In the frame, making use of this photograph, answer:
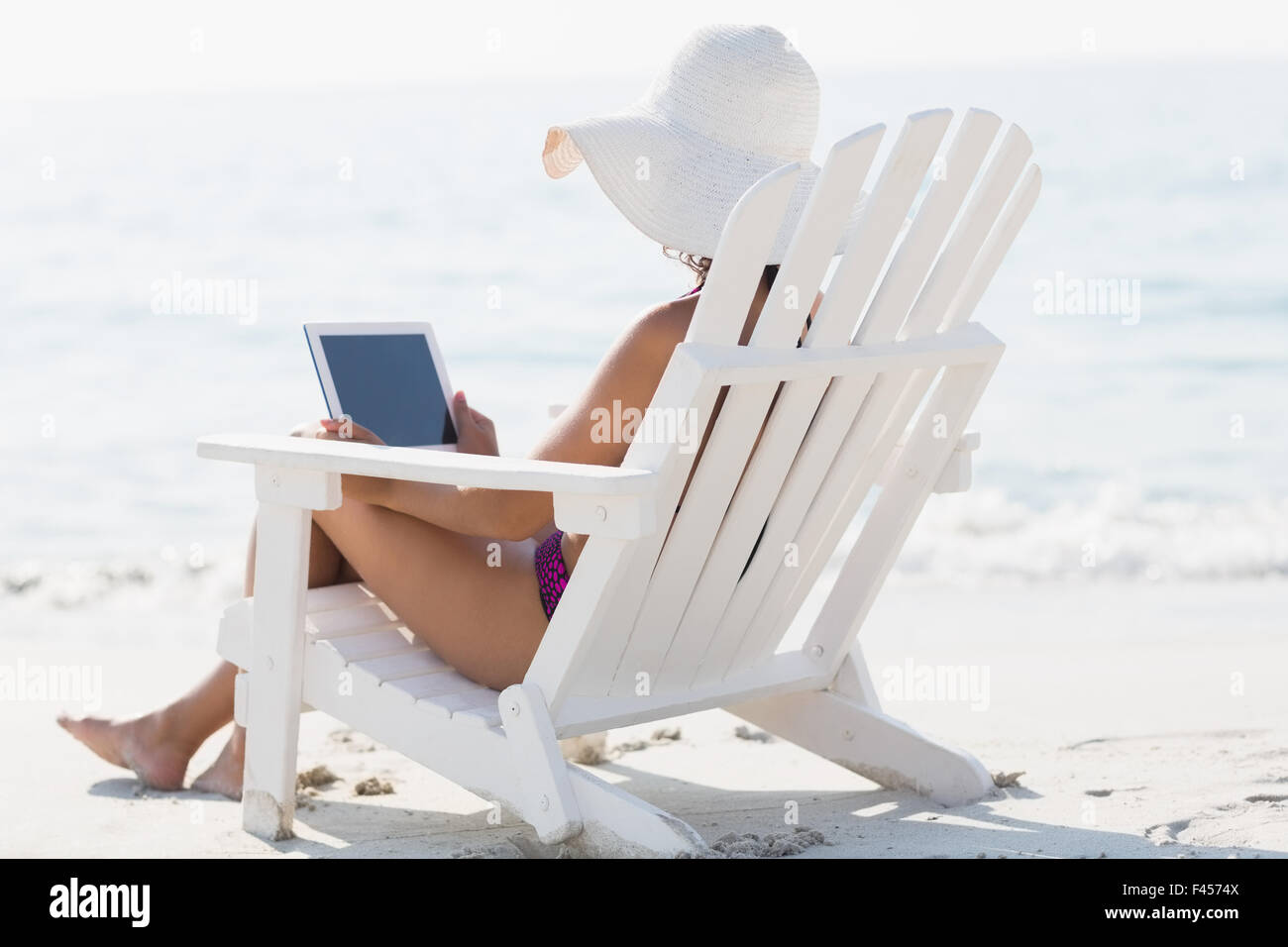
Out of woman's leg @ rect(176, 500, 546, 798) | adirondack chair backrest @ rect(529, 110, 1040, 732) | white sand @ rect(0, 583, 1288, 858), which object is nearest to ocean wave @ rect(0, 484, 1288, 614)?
white sand @ rect(0, 583, 1288, 858)

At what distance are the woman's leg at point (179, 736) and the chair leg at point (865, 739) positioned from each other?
41.0 inches

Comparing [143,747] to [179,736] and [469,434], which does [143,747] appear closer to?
[179,736]

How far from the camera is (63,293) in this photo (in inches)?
542

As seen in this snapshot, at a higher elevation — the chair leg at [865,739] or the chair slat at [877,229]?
the chair slat at [877,229]

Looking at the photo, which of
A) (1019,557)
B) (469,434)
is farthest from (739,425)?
(1019,557)

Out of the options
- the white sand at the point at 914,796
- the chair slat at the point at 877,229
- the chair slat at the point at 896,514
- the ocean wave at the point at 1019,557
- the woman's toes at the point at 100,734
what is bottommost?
the white sand at the point at 914,796

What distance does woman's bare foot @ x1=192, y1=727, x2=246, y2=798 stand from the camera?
10.1ft

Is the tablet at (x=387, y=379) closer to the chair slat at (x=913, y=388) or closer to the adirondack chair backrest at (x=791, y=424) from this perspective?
the adirondack chair backrest at (x=791, y=424)

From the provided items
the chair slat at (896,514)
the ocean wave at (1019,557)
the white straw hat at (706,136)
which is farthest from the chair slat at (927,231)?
the ocean wave at (1019,557)

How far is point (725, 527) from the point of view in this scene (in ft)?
8.23

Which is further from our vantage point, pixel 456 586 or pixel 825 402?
pixel 456 586

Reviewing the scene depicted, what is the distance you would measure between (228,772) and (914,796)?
1529mm

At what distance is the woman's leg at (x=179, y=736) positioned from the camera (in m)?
3.11
